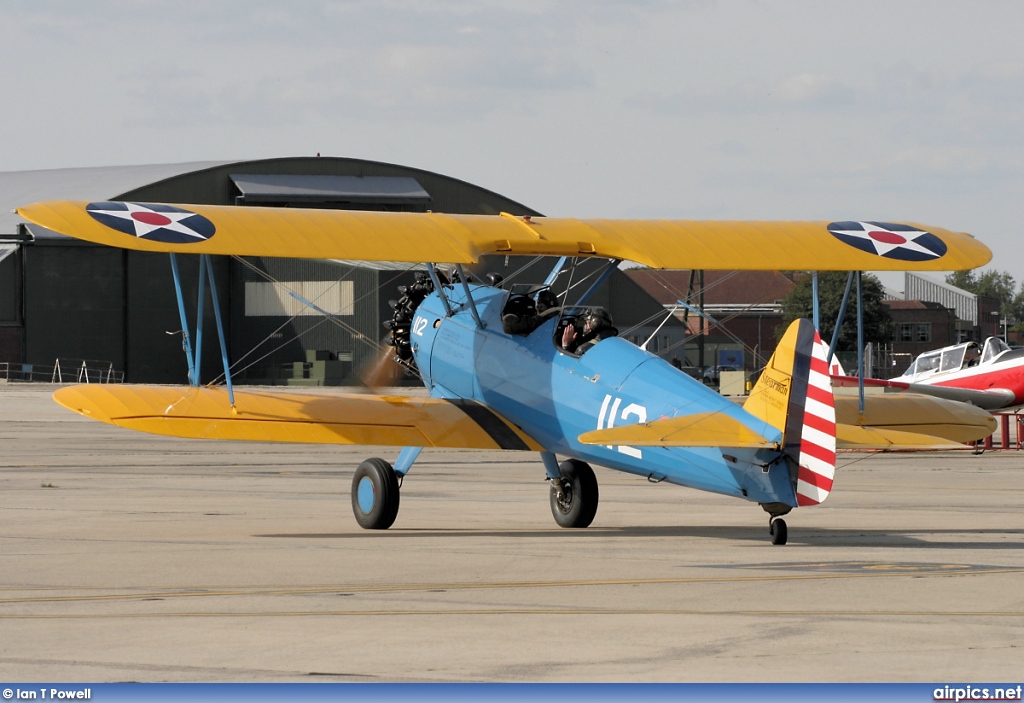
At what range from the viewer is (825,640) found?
7309 millimetres

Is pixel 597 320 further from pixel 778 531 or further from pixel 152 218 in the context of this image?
pixel 152 218

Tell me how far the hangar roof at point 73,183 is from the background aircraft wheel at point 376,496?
4791cm

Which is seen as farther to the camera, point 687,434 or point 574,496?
point 574,496

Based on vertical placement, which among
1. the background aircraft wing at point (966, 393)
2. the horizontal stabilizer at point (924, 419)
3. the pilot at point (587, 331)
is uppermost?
the pilot at point (587, 331)

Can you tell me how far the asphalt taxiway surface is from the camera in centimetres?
673

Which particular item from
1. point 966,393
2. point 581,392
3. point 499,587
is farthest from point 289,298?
point 499,587

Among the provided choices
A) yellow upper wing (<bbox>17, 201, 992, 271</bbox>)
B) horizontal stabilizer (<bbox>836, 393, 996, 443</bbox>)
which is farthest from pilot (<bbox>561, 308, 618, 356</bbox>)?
horizontal stabilizer (<bbox>836, 393, 996, 443</bbox>)

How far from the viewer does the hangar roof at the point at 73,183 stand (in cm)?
6131

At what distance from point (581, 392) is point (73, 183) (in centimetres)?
6016

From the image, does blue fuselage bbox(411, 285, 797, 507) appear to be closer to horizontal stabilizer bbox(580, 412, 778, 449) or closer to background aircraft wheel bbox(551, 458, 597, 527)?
horizontal stabilizer bbox(580, 412, 778, 449)

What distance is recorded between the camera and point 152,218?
1194 centimetres

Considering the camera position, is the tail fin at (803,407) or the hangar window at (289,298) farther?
the hangar window at (289,298)

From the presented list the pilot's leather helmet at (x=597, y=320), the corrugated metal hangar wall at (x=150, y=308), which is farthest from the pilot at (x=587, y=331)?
the corrugated metal hangar wall at (x=150, y=308)

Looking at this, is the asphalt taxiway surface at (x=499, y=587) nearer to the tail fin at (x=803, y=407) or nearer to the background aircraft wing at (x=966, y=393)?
the tail fin at (x=803, y=407)
